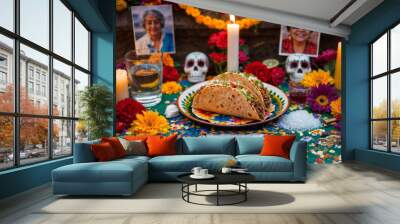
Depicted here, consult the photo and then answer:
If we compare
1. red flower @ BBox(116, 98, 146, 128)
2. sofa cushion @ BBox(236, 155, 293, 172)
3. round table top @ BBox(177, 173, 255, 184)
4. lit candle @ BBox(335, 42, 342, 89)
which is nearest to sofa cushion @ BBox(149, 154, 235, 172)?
sofa cushion @ BBox(236, 155, 293, 172)

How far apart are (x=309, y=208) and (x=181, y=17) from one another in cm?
574

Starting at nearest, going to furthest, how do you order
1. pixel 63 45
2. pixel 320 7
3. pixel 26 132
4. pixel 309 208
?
pixel 309 208 < pixel 26 132 < pixel 63 45 < pixel 320 7

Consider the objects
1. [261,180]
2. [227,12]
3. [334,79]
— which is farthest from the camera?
[334,79]

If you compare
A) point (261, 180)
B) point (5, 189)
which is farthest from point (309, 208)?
point (5, 189)

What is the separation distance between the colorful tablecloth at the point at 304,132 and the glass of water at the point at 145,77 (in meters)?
0.22

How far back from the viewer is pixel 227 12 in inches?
313

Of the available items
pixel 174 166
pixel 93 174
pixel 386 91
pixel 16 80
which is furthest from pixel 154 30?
pixel 386 91

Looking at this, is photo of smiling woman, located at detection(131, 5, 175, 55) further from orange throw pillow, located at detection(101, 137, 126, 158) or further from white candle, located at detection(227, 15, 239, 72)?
orange throw pillow, located at detection(101, 137, 126, 158)

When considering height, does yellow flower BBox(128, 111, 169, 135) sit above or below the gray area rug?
above

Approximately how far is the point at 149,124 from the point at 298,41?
3.70 metres

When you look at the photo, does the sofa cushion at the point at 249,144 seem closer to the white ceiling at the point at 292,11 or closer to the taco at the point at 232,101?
the taco at the point at 232,101

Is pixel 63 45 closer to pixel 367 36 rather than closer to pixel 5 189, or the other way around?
pixel 5 189

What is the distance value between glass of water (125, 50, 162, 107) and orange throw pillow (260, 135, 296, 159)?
10.3ft

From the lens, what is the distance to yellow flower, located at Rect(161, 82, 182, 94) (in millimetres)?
8578
